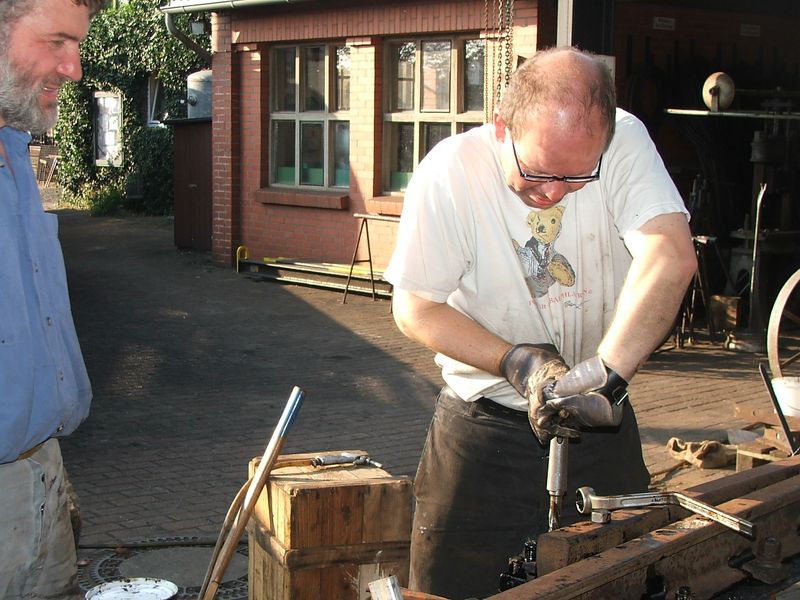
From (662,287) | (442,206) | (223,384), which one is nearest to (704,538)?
(662,287)

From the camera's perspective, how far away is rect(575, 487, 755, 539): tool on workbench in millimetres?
2422

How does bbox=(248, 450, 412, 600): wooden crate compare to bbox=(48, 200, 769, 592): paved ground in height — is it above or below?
above

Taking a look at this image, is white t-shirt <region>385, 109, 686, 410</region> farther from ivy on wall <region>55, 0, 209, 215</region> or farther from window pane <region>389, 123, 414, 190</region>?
ivy on wall <region>55, 0, 209, 215</region>

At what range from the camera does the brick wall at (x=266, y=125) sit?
11.8m

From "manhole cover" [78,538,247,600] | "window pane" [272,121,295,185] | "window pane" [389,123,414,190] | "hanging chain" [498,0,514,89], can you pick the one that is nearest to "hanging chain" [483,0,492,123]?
"hanging chain" [498,0,514,89]

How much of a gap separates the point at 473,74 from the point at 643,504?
9.35 metres

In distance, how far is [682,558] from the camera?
2451mm

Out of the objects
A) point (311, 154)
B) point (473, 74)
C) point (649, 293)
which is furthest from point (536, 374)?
point (311, 154)

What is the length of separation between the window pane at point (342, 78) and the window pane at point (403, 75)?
29.7 inches

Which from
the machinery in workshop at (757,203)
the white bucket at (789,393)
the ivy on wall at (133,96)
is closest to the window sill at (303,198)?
the machinery in workshop at (757,203)

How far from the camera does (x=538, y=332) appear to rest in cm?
302

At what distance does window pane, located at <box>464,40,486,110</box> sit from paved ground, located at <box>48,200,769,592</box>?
2.30 m

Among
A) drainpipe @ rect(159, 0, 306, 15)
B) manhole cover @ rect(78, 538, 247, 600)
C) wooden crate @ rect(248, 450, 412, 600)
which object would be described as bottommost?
manhole cover @ rect(78, 538, 247, 600)

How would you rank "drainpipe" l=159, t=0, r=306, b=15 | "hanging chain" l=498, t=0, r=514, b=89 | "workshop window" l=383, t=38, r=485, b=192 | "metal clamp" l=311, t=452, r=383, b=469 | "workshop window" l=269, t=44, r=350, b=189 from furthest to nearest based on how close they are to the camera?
1. "workshop window" l=269, t=44, r=350, b=189
2. "drainpipe" l=159, t=0, r=306, b=15
3. "workshop window" l=383, t=38, r=485, b=192
4. "hanging chain" l=498, t=0, r=514, b=89
5. "metal clamp" l=311, t=452, r=383, b=469
